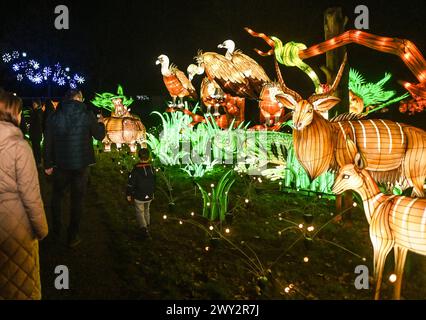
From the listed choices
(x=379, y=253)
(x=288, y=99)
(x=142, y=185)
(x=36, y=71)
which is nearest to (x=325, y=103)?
(x=288, y=99)

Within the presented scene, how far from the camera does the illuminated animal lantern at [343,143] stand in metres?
4.74

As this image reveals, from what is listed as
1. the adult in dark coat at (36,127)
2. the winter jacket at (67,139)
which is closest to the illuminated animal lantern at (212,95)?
the adult in dark coat at (36,127)

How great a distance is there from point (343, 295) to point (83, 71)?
26566 millimetres

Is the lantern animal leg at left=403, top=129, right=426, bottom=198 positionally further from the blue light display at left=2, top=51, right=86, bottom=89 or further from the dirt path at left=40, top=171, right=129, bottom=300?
the blue light display at left=2, top=51, right=86, bottom=89

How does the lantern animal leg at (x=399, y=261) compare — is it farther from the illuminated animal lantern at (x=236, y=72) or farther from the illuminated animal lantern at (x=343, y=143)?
the illuminated animal lantern at (x=236, y=72)

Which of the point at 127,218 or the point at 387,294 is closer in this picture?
the point at 387,294

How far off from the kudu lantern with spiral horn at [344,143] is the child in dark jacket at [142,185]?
5.93 feet

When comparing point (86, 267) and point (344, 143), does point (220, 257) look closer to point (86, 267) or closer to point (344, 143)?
point (86, 267)

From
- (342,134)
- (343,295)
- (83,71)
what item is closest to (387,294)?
(343,295)

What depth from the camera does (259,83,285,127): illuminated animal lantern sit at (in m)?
9.77

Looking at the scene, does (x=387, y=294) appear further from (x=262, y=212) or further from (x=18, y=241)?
(x=18, y=241)
